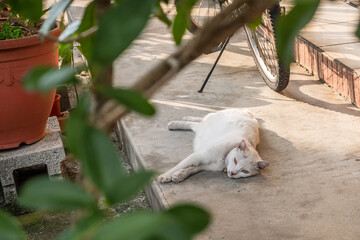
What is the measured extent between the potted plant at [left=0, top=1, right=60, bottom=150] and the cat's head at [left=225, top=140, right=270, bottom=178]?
89cm

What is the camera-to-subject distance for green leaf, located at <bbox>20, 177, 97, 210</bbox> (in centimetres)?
38

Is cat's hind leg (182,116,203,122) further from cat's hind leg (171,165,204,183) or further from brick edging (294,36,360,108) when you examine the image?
brick edging (294,36,360,108)

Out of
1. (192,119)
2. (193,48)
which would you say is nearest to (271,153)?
(192,119)

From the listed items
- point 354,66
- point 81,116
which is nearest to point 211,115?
point 354,66

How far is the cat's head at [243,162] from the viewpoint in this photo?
2.79 meters

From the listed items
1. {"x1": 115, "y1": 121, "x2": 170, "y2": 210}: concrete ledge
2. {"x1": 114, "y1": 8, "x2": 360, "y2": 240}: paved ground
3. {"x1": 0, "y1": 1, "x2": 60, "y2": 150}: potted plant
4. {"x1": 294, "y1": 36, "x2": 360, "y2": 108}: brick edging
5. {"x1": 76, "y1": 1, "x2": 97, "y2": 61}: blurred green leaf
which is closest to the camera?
{"x1": 76, "y1": 1, "x2": 97, "y2": 61}: blurred green leaf

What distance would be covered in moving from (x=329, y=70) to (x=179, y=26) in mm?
3238

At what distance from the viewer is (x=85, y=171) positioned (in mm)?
398

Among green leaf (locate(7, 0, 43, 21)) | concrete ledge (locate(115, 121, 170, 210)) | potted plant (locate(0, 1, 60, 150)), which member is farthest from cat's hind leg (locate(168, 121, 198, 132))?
green leaf (locate(7, 0, 43, 21))

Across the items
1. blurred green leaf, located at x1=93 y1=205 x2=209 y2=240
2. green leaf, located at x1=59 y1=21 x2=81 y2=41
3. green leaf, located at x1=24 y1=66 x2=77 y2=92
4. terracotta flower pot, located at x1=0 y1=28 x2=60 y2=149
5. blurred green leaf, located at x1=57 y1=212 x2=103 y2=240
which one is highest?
green leaf, located at x1=24 y1=66 x2=77 y2=92

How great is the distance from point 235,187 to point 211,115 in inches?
24.9

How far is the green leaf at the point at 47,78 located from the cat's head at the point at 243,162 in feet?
7.78

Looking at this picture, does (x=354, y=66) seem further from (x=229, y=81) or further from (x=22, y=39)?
(x=22, y=39)

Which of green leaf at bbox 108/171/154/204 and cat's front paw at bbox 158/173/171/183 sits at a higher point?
green leaf at bbox 108/171/154/204
